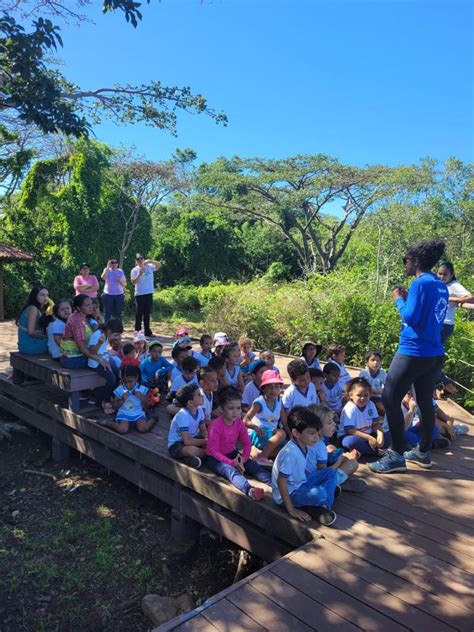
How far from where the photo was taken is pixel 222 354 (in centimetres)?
544

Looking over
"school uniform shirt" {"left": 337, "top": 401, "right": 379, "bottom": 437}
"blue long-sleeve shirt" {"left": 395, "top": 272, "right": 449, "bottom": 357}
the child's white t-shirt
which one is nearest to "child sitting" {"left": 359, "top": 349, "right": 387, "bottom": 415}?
"school uniform shirt" {"left": 337, "top": 401, "right": 379, "bottom": 437}

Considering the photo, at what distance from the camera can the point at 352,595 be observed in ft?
7.88

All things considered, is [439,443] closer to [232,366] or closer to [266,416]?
[266,416]

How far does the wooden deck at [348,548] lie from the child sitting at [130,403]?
130 millimetres

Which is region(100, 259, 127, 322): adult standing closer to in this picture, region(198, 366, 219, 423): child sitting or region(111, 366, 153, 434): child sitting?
region(111, 366, 153, 434): child sitting

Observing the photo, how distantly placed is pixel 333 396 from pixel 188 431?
5.97 feet

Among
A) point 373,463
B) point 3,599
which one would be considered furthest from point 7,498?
point 373,463

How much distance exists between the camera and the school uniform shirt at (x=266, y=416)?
4254 mm

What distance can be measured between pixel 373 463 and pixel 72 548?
2.67m

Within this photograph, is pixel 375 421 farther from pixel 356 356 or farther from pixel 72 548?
pixel 356 356

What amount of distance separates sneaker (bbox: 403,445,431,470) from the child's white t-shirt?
385 centimetres

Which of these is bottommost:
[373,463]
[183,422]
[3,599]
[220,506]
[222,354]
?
[3,599]

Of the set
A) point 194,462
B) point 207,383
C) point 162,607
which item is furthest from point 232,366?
point 162,607

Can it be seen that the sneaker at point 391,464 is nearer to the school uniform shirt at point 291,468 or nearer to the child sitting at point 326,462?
the child sitting at point 326,462
